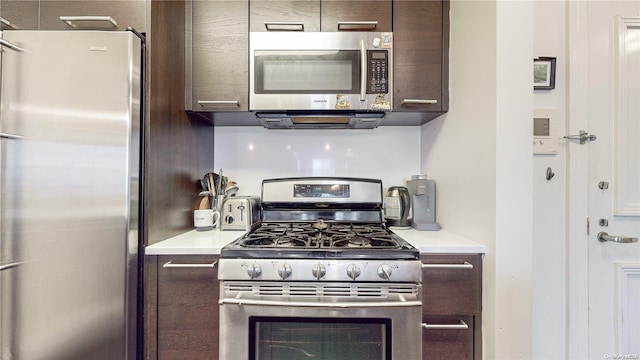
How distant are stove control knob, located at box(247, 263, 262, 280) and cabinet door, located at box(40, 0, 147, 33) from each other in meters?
1.08

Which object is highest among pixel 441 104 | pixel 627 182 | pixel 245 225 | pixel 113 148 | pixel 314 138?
pixel 441 104

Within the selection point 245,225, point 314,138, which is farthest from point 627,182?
point 245,225

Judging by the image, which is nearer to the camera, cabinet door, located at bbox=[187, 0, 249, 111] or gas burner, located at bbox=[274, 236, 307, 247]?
gas burner, located at bbox=[274, 236, 307, 247]

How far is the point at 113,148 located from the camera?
1.08 meters

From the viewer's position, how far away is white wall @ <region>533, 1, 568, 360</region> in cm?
155

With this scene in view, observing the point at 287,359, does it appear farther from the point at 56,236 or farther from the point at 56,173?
the point at 56,173

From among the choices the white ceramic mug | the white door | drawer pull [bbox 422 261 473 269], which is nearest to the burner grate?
drawer pull [bbox 422 261 473 269]

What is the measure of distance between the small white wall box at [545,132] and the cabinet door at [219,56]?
5.16ft

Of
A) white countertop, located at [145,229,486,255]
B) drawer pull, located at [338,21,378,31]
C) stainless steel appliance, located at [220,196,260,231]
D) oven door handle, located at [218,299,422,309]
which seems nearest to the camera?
oven door handle, located at [218,299,422,309]

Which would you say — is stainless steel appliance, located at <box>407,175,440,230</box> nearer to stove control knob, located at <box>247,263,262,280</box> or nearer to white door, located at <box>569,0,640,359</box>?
white door, located at <box>569,0,640,359</box>

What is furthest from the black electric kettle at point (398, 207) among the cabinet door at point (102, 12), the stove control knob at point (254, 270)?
the cabinet door at point (102, 12)

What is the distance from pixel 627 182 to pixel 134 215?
245 cm

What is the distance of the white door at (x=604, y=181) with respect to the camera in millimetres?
1536

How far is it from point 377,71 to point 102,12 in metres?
1.24
